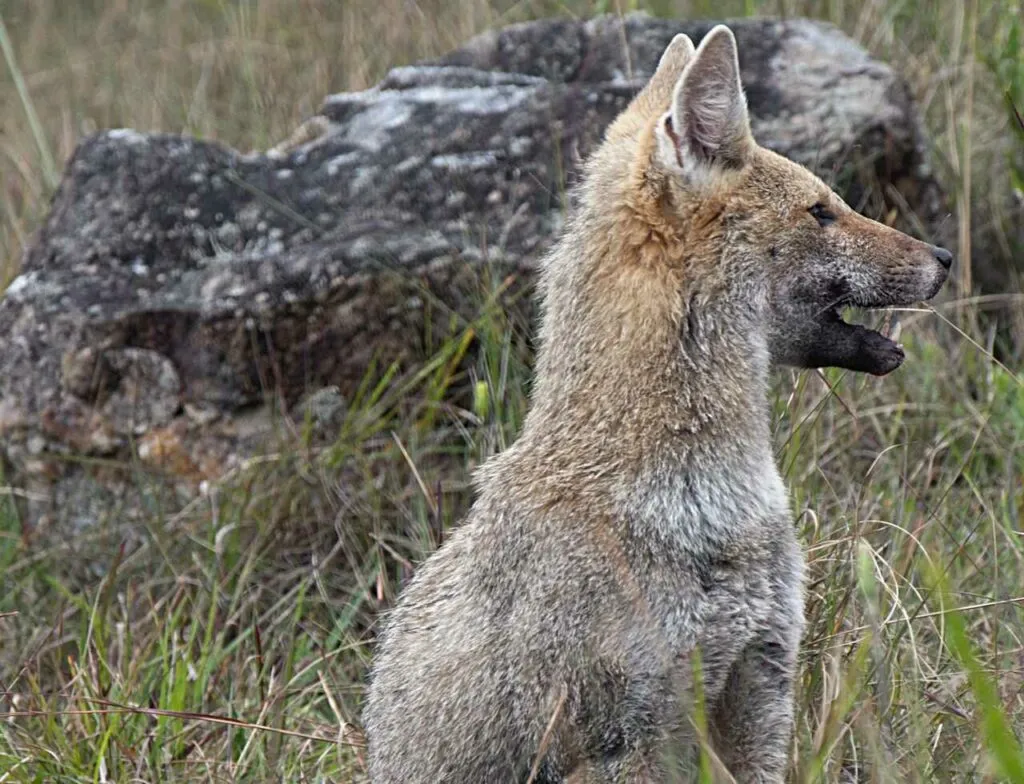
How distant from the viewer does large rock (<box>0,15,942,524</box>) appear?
5.77 meters

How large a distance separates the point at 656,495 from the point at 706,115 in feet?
3.06

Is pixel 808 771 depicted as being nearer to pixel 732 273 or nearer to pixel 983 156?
pixel 732 273

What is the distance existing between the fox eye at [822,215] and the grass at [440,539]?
810mm

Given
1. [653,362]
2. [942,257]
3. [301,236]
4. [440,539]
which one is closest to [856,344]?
[942,257]

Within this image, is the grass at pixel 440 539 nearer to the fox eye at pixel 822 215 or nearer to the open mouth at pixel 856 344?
the open mouth at pixel 856 344

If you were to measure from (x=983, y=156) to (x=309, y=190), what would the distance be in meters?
3.35

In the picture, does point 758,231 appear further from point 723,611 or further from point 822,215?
point 723,611

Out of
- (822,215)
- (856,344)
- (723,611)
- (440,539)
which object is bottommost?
(440,539)

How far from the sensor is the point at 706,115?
3.61 metres

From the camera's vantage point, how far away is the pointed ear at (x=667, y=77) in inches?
156

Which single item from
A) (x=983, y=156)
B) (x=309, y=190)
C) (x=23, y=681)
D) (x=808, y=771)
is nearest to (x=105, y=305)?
(x=309, y=190)

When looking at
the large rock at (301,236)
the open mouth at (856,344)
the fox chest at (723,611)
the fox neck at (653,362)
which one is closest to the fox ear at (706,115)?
the fox neck at (653,362)

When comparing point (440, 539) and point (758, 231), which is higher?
point (758, 231)

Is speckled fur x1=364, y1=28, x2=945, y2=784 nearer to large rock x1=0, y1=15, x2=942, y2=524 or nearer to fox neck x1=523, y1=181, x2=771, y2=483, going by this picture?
fox neck x1=523, y1=181, x2=771, y2=483
